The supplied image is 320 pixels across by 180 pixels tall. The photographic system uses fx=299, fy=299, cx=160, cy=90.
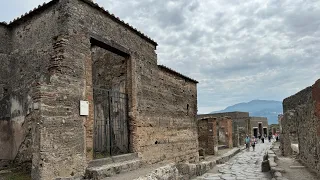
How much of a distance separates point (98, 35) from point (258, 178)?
645cm

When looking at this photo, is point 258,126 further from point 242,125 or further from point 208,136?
point 208,136

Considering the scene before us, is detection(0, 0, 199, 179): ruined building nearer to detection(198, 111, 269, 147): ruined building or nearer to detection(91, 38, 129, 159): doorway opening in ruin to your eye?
detection(91, 38, 129, 159): doorway opening in ruin

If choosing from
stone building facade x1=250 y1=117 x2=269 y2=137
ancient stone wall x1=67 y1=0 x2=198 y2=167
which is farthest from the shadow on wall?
stone building facade x1=250 y1=117 x2=269 y2=137

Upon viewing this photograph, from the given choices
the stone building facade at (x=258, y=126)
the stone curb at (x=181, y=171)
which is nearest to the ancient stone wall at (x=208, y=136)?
the stone curb at (x=181, y=171)

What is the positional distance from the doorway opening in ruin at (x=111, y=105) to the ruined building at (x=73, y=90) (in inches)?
1.2

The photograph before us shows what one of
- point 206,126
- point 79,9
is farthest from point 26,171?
point 206,126

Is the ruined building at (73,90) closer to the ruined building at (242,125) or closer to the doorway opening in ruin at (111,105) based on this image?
the doorway opening in ruin at (111,105)

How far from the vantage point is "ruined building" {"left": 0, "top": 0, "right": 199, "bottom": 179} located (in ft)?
19.4

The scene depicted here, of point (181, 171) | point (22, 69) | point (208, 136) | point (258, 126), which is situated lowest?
point (181, 171)

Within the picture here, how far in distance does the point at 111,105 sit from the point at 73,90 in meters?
2.60

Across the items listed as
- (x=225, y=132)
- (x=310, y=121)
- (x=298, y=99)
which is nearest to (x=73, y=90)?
(x=310, y=121)

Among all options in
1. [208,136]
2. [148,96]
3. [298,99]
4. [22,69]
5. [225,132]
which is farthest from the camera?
[225,132]

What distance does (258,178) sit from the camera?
9.31 metres

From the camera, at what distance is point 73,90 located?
6379 millimetres
